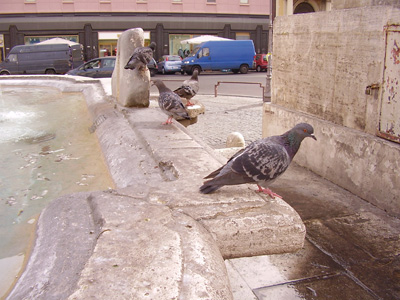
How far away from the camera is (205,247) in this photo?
2182 mm

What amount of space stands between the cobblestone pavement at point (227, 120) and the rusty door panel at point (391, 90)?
4.28 metres

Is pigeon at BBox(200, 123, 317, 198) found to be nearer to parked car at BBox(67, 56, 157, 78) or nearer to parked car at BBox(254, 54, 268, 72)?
parked car at BBox(67, 56, 157, 78)

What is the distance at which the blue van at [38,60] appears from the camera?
2241cm

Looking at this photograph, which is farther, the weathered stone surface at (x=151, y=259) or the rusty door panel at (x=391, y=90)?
the rusty door panel at (x=391, y=90)

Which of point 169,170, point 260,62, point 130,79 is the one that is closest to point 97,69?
point 260,62

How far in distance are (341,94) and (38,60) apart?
21.2 m

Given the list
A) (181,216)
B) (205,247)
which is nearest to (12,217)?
(181,216)

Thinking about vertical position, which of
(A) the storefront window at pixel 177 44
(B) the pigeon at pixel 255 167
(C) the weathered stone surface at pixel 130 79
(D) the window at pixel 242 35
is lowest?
(B) the pigeon at pixel 255 167

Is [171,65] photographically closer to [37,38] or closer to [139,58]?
[37,38]

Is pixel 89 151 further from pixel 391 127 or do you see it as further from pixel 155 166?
pixel 391 127

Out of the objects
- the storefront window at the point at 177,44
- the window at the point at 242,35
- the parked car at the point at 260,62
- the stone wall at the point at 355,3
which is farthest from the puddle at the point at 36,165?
the window at the point at 242,35

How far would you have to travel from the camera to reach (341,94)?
459cm

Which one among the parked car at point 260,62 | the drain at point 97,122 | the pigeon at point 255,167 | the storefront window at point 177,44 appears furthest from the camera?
the storefront window at point 177,44

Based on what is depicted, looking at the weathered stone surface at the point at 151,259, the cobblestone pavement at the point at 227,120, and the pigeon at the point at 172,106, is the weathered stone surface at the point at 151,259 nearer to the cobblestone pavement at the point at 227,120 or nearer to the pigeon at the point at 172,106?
the pigeon at the point at 172,106
